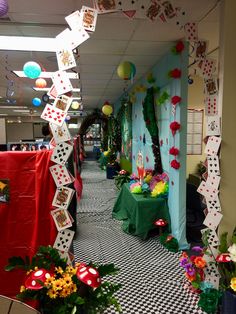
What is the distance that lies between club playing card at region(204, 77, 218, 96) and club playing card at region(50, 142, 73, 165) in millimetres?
1294

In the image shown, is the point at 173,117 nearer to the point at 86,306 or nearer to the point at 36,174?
the point at 36,174

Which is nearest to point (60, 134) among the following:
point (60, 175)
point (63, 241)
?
point (60, 175)

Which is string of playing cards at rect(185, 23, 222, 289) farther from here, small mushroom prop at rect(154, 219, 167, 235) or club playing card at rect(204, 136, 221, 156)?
small mushroom prop at rect(154, 219, 167, 235)

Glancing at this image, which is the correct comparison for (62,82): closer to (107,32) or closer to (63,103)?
(63,103)

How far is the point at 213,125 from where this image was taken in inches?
85.1

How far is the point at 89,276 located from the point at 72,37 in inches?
55.4

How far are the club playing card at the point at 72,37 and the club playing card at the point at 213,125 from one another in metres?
1.19

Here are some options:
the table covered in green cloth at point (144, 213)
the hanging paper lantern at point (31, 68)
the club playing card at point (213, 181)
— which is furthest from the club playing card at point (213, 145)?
the hanging paper lantern at point (31, 68)

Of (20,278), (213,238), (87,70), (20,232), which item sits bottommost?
(20,278)

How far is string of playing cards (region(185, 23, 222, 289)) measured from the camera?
216 cm

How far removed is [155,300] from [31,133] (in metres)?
14.8

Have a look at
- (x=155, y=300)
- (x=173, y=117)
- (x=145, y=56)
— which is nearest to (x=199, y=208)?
(x=173, y=117)

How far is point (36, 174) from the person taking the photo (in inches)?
71.1

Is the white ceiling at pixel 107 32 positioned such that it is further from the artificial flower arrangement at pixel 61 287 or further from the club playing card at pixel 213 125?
the artificial flower arrangement at pixel 61 287
